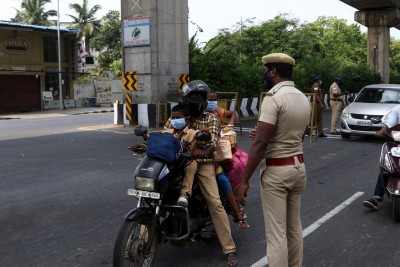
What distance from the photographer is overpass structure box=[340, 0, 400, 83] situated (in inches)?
1232

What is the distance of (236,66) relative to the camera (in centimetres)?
1945

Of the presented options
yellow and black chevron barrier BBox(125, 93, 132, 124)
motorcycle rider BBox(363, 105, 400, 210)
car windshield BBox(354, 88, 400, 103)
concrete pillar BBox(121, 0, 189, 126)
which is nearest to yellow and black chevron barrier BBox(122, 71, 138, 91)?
yellow and black chevron barrier BBox(125, 93, 132, 124)

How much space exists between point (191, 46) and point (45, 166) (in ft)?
34.2

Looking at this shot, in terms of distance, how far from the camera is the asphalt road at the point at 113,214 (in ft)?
14.3

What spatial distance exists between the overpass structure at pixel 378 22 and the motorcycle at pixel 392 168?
2721 centimetres

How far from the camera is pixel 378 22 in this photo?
109ft

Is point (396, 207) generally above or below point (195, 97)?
below

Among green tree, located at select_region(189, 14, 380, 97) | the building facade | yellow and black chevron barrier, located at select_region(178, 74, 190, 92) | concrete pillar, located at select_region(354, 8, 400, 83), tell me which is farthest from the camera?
concrete pillar, located at select_region(354, 8, 400, 83)

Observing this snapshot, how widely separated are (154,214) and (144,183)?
28cm

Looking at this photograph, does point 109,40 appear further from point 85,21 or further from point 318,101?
point 318,101

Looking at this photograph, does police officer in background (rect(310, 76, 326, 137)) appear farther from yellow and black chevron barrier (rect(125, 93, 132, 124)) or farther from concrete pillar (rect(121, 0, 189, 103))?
yellow and black chevron barrier (rect(125, 93, 132, 124))

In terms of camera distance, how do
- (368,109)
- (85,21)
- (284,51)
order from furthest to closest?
1. (85,21)
2. (284,51)
3. (368,109)

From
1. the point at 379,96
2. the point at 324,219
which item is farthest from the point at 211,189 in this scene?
the point at 379,96

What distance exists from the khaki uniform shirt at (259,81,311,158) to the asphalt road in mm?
1359
